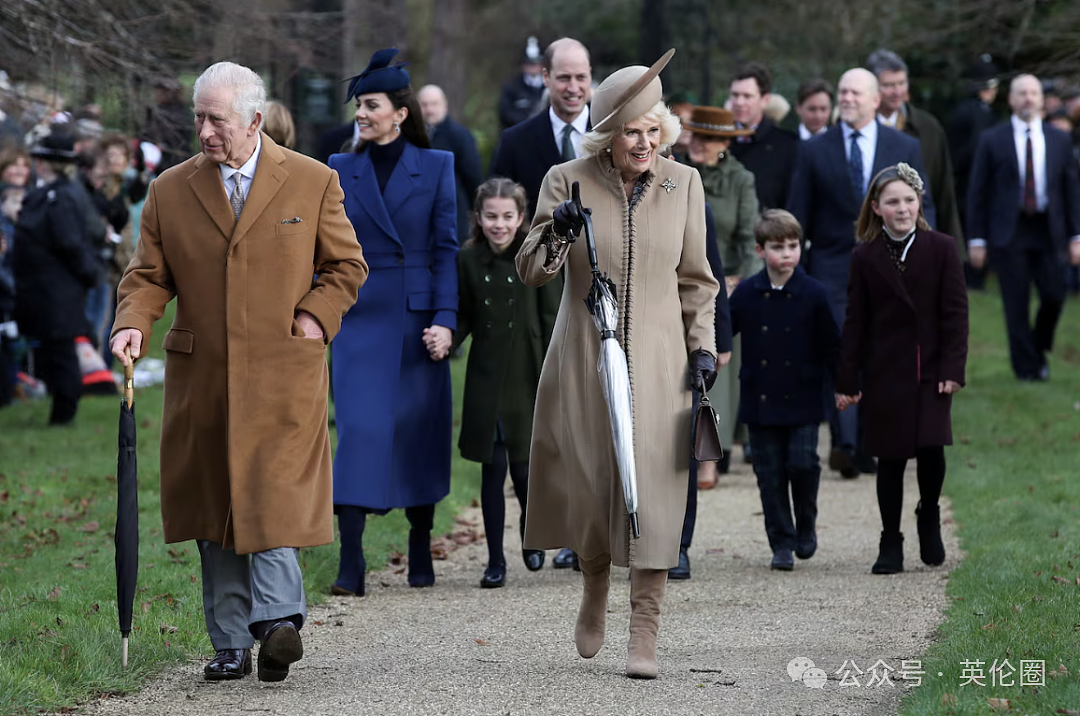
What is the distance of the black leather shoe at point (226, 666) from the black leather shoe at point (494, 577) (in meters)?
2.06

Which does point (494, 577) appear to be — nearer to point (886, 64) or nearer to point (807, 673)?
point (807, 673)

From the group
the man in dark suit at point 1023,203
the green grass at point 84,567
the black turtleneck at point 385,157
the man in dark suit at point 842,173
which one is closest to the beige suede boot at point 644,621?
the green grass at point 84,567

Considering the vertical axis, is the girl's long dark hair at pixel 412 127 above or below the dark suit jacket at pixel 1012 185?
below

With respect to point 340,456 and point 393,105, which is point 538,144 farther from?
point 340,456

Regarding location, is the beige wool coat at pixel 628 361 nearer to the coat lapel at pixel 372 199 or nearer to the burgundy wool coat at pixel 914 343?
the coat lapel at pixel 372 199

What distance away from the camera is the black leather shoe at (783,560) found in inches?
332

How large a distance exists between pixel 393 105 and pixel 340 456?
160 centimetres

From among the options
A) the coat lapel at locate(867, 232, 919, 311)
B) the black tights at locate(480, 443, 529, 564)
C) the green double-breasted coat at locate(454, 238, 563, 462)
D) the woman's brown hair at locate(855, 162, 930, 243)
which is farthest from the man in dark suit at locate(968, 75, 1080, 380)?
the black tights at locate(480, 443, 529, 564)

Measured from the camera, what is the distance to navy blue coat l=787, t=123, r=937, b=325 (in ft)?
35.4

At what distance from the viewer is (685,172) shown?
255 inches

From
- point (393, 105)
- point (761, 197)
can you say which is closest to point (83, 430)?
point (761, 197)

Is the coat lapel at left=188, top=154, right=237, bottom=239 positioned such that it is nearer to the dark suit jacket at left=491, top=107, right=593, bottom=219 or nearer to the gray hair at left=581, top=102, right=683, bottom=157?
the gray hair at left=581, top=102, right=683, bottom=157

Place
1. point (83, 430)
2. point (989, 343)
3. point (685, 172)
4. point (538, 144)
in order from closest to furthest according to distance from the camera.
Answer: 1. point (685, 172)
2. point (538, 144)
3. point (83, 430)
4. point (989, 343)

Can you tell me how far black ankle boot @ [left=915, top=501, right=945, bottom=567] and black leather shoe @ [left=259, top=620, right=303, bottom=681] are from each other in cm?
340
